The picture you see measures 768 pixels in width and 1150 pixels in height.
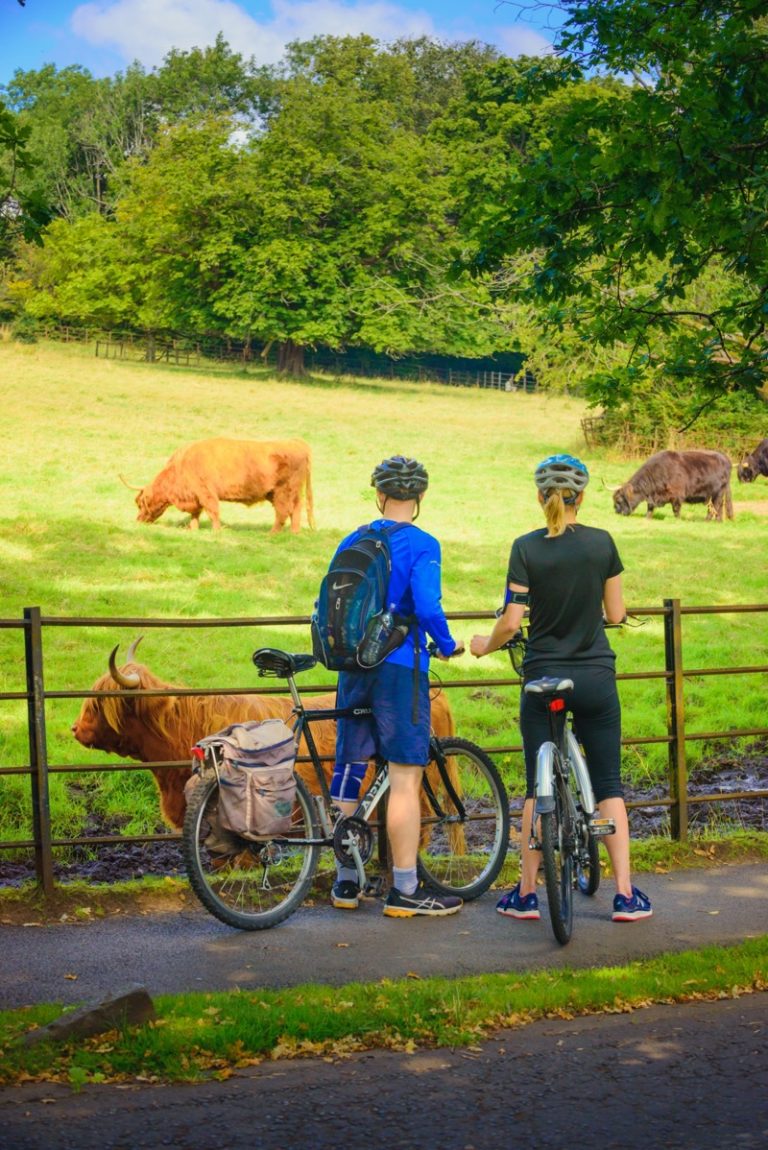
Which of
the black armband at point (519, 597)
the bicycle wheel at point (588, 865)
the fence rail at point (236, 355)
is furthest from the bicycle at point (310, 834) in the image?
the fence rail at point (236, 355)

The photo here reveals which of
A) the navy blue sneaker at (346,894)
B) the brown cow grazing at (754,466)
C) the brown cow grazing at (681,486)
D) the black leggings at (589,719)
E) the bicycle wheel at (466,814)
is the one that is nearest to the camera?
the black leggings at (589,719)

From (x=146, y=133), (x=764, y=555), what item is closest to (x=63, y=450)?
(x=764, y=555)

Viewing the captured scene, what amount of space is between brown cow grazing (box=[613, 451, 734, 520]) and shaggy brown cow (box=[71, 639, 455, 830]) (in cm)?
2192

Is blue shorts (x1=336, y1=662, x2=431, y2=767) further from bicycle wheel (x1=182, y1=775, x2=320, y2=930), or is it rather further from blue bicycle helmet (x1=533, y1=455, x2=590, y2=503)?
blue bicycle helmet (x1=533, y1=455, x2=590, y2=503)

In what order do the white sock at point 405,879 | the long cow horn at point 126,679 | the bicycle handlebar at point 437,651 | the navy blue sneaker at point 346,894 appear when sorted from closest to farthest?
the bicycle handlebar at point 437,651 < the white sock at point 405,879 < the navy blue sneaker at point 346,894 < the long cow horn at point 126,679

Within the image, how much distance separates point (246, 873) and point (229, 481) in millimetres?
22578

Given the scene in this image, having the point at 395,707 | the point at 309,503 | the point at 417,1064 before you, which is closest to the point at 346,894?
the point at 395,707

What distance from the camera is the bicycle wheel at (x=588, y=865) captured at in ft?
21.7

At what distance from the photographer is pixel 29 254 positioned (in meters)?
62.7

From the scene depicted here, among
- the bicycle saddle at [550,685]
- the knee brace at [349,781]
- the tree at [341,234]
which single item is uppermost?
the tree at [341,234]

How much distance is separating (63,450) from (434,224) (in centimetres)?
3090

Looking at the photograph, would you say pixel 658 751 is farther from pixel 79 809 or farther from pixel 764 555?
pixel 764 555

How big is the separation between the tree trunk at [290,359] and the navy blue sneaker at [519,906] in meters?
48.1

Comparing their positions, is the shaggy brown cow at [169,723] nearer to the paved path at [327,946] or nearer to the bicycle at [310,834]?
the bicycle at [310,834]
